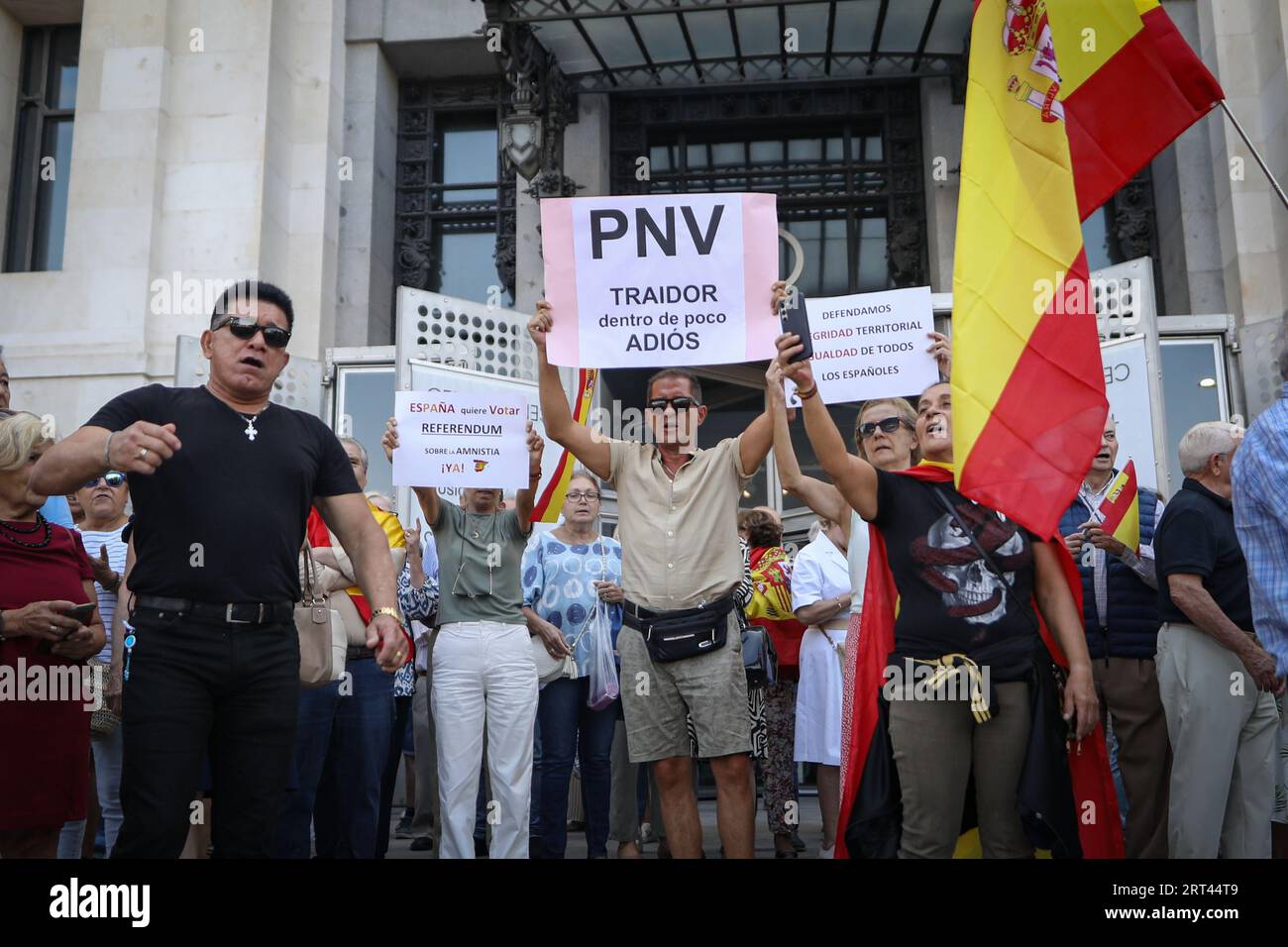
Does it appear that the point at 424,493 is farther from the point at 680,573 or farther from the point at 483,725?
the point at 680,573

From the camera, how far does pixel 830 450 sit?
4.13 meters

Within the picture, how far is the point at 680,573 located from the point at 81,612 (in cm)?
231

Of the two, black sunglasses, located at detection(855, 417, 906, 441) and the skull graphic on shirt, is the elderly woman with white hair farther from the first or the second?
black sunglasses, located at detection(855, 417, 906, 441)

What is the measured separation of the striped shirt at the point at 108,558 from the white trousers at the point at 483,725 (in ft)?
5.53

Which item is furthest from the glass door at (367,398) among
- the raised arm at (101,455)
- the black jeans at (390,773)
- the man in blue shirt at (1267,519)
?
the man in blue shirt at (1267,519)

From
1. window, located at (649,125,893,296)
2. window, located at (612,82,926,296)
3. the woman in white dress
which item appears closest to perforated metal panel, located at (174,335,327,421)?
window, located at (612,82,926,296)

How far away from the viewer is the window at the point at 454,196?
1363 centimetres

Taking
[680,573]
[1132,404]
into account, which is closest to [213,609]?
[680,573]

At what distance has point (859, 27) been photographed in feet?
40.2

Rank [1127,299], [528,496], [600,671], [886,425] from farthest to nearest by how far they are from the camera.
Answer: [1127,299] < [600,671] < [528,496] < [886,425]

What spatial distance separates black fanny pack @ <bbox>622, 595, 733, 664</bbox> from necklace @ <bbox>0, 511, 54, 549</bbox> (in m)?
2.40

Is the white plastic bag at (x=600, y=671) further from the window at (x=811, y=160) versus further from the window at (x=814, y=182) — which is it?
the window at (x=814, y=182)
